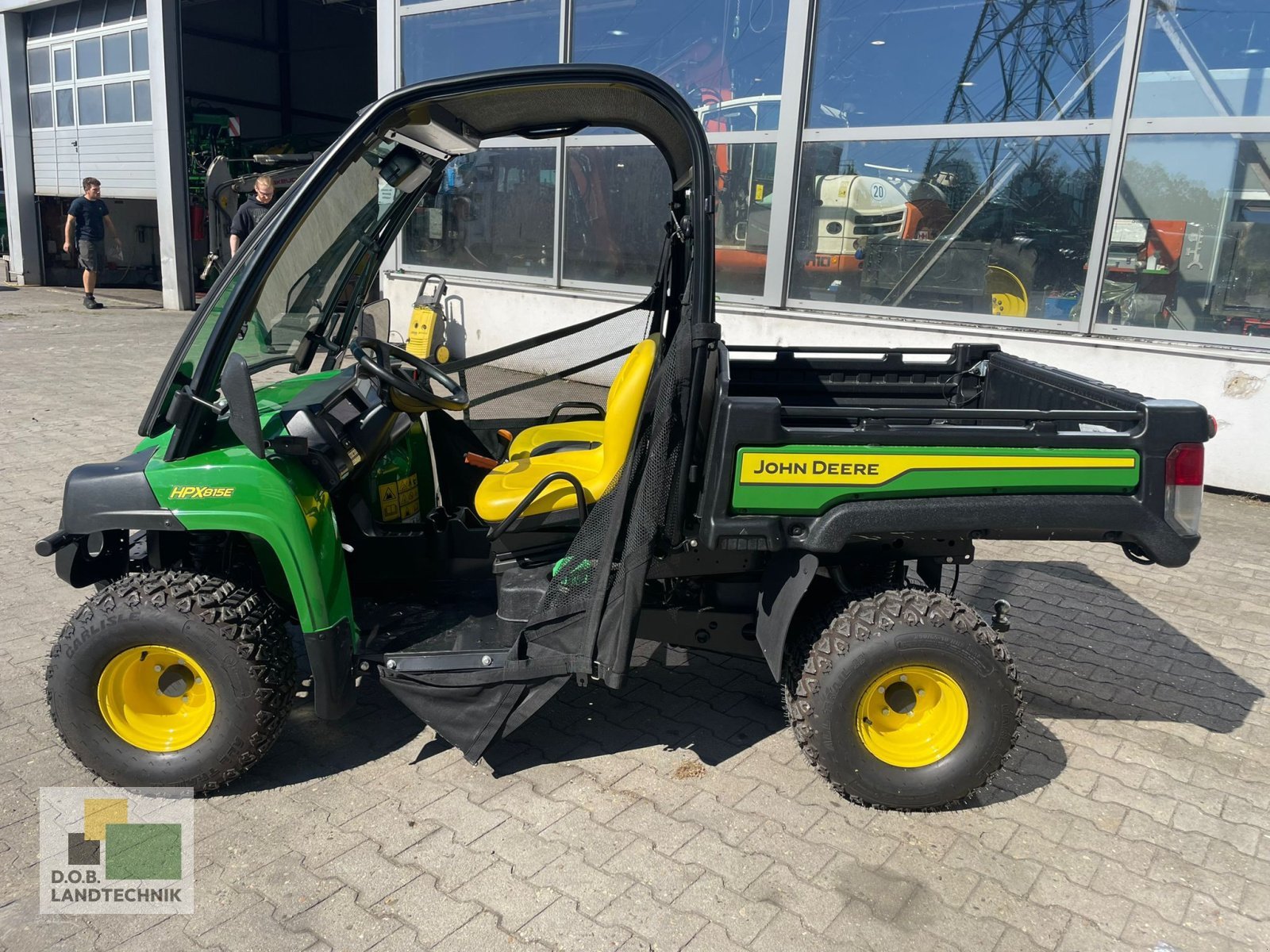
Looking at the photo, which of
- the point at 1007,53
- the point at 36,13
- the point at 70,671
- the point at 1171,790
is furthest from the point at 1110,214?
the point at 36,13

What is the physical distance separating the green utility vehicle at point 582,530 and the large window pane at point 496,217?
687cm

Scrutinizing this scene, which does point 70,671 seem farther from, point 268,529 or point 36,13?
point 36,13

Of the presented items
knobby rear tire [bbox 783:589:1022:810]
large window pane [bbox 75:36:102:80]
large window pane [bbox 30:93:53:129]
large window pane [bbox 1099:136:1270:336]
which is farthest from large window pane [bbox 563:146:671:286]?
large window pane [bbox 30:93:53:129]

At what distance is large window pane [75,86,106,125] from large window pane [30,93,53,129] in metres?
1.12

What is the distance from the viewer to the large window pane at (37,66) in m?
17.0

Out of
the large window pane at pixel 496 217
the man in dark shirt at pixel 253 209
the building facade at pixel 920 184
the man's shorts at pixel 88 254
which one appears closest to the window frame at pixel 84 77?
the man's shorts at pixel 88 254

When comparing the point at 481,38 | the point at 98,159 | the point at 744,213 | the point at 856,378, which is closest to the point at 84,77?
the point at 98,159

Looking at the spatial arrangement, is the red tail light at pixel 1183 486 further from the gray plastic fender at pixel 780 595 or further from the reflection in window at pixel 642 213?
the reflection in window at pixel 642 213

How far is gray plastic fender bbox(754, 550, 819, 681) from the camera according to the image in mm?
2844

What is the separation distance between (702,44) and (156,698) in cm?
773

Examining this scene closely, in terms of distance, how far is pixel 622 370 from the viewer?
3252 mm

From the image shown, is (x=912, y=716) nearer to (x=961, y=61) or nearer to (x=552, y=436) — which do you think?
(x=552, y=436)

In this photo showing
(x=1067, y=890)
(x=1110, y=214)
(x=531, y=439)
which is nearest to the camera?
(x=1067, y=890)

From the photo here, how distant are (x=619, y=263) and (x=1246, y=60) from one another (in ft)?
17.2
